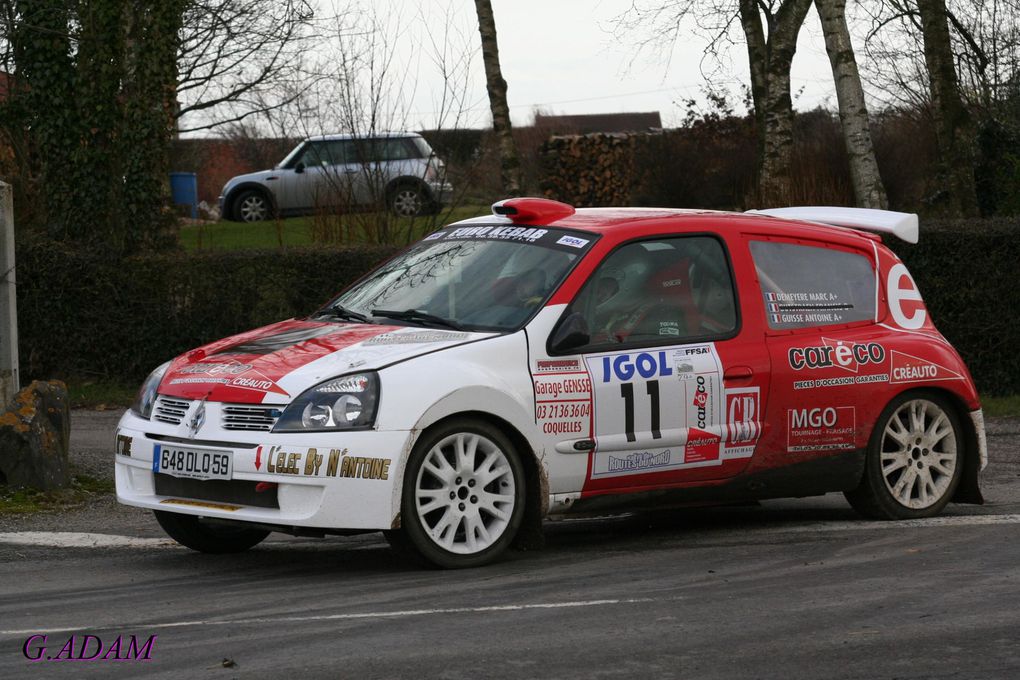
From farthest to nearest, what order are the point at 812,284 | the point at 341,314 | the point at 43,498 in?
the point at 43,498, the point at 812,284, the point at 341,314

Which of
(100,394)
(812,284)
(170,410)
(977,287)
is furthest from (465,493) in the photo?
(100,394)

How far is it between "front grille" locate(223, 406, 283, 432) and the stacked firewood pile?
75.9 feet

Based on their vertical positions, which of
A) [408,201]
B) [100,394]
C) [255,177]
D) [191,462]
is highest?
[255,177]

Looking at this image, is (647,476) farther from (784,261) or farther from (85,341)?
(85,341)

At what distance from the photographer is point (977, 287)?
14.2m

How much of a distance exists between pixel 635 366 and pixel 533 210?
1.10 m

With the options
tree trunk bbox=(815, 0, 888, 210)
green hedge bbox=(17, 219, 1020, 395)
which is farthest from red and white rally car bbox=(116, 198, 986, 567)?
tree trunk bbox=(815, 0, 888, 210)

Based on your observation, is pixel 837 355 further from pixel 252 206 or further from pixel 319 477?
pixel 252 206

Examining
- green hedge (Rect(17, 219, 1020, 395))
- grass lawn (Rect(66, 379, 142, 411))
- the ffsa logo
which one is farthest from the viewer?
green hedge (Rect(17, 219, 1020, 395))

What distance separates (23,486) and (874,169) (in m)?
12.2

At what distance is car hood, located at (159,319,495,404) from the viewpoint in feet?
21.8

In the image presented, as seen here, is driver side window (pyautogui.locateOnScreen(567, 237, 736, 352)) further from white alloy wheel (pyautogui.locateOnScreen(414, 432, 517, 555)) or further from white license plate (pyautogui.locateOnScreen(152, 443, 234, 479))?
white license plate (pyautogui.locateOnScreen(152, 443, 234, 479))

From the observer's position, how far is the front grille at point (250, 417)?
6562 mm

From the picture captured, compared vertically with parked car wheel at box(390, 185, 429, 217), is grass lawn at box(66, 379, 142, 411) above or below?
below
